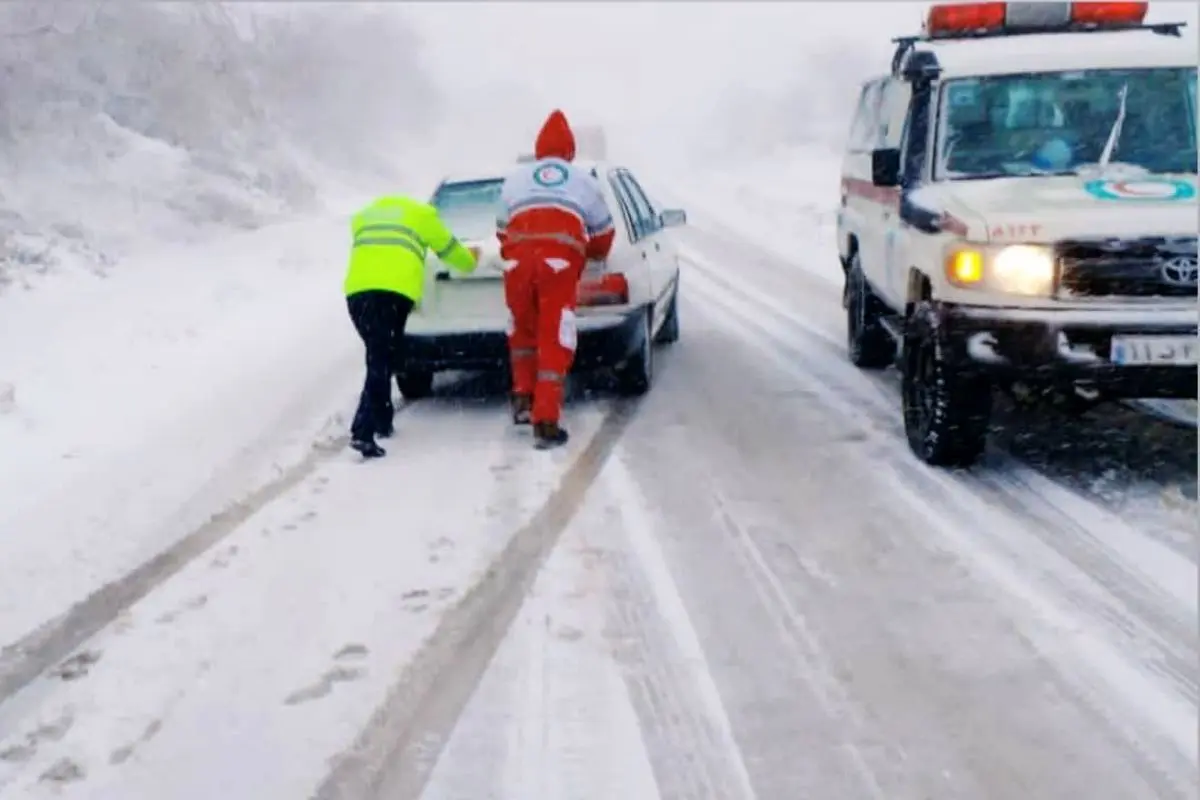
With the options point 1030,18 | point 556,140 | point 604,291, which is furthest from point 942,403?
point 1030,18

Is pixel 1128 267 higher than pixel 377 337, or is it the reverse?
pixel 1128 267

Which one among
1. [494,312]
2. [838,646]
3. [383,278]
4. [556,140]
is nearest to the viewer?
[838,646]

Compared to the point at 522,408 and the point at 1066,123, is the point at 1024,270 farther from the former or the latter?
the point at 522,408

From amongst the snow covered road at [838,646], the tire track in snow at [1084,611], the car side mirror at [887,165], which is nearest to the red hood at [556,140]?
the car side mirror at [887,165]

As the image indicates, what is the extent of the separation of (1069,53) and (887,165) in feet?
3.83

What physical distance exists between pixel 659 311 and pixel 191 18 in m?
16.6

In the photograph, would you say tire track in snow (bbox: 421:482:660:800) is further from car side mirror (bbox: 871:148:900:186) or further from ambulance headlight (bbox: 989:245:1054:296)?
car side mirror (bbox: 871:148:900:186)

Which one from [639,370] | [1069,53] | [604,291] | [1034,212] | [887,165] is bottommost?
[639,370]

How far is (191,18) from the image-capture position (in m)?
23.0

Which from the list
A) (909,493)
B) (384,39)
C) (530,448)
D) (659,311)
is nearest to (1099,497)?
(909,493)

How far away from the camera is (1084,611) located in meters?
4.64

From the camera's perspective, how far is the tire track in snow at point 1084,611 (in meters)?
3.76

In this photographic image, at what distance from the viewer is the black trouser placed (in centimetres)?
723

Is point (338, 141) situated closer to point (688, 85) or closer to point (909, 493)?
point (909, 493)
